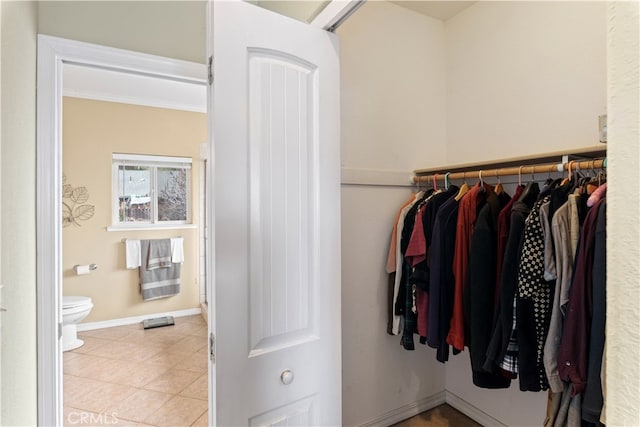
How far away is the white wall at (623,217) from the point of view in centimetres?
31

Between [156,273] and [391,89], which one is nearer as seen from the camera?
[391,89]

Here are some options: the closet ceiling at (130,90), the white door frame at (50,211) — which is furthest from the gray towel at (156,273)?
the white door frame at (50,211)

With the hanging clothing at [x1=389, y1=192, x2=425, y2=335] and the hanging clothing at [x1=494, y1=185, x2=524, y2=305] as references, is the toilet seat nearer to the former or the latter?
the hanging clothing at [x1=389, y1=192, x2=425, y2=335]

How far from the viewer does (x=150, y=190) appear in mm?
4254

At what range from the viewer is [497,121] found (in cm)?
193

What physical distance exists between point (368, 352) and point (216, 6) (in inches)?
70.4

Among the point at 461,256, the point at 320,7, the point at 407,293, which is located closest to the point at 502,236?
the point at 461,256

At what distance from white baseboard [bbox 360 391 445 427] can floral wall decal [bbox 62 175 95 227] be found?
11.9ft

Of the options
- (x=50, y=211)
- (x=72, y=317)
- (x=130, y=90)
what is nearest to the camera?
(x=50, y=211)

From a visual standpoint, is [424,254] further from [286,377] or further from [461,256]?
[286,377]

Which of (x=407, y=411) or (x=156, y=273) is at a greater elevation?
(x=156, y=273)

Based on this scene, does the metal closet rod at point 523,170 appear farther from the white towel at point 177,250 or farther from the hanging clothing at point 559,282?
the white towel at point 177,250

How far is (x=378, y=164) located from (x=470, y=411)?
1.60 meters

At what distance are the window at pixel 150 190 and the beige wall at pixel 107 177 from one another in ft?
0.33
